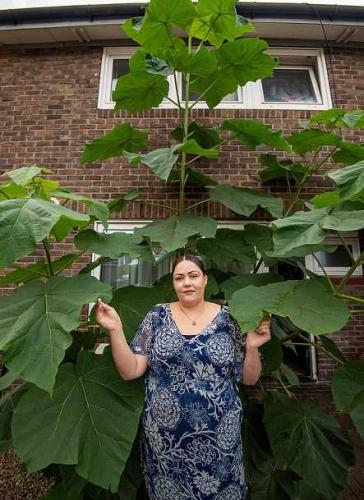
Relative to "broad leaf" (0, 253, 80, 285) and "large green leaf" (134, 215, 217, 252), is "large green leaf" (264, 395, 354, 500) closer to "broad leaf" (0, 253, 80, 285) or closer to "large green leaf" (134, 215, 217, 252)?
"large green leaf" (134, 215, 217, 252)

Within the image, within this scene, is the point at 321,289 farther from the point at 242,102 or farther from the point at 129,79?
the point at 242,102

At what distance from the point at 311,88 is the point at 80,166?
2904 millimetres

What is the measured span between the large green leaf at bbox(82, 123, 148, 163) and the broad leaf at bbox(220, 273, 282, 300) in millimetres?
1400

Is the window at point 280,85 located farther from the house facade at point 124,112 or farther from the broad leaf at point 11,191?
the broad leaf at point 11,191

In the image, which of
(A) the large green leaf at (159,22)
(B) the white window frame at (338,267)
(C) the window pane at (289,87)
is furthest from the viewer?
(C) the window pane at (289,87)

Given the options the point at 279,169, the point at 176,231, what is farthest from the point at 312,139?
the point at 176,231

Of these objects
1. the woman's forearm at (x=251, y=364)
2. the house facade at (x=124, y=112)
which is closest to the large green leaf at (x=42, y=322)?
the woman's forearm at (x=251, y=364)

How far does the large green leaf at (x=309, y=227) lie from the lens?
1574 millimetres

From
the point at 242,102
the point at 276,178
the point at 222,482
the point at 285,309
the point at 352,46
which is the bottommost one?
the point at 222,482

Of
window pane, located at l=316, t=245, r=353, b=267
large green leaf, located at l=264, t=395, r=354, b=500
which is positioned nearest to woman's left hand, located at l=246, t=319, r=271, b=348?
large green leaf, located at l=264, t=395, r=354, b=500

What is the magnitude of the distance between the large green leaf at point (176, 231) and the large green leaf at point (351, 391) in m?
1.05

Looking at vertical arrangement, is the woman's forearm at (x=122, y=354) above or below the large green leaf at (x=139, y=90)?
below

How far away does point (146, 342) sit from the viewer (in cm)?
166

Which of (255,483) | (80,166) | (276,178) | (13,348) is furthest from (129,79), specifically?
(255,483)
